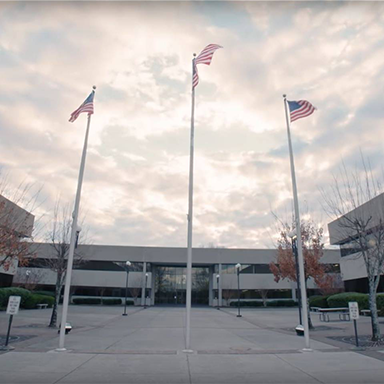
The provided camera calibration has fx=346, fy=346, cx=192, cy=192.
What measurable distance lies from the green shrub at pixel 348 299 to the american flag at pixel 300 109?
21.4m

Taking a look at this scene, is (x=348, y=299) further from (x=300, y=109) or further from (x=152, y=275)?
(x=152, y=275)

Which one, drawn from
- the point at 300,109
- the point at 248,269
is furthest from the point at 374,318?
the point at 248,269

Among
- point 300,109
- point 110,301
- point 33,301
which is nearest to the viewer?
point 300,109

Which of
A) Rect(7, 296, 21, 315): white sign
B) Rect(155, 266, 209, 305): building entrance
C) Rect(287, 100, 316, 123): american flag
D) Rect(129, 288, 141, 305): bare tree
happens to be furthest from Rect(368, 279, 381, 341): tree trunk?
Rect(155, 266, 209, 305): building entrance

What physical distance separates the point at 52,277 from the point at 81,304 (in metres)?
6.05

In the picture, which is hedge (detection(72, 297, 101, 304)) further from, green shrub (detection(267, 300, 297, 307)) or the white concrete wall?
green shrub (detection(267, 300, 297, 307))

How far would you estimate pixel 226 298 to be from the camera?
5034 cm

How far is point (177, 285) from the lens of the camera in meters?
54.5

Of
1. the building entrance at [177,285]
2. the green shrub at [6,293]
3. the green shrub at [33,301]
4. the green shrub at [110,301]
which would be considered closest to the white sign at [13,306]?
the green shrub at [6,293]

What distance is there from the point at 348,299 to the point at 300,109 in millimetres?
23623

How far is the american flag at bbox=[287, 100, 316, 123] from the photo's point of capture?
530 inches

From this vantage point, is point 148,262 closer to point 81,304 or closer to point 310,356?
point 81,304

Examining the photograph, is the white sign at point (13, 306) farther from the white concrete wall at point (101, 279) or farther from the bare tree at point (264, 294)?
the bare tree at point (264, 294)

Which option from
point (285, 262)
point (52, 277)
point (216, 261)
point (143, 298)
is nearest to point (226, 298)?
point (216, 261)
